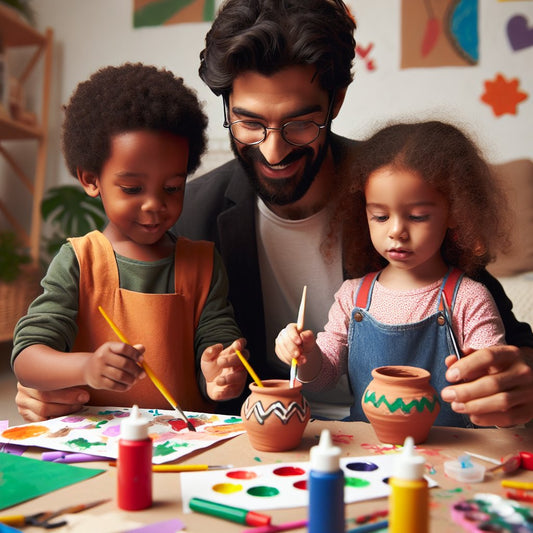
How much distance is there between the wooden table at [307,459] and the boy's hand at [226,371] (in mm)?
162

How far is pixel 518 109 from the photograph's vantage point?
2.97 metres

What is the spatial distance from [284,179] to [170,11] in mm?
2408

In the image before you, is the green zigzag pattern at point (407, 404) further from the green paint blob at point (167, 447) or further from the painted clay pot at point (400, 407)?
the green paint blob at point (167, 447)

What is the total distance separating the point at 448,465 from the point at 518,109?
2555 mm

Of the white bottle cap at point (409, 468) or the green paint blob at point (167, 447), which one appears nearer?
the white bottle cap at point (409, 468)

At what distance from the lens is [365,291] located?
1322mm

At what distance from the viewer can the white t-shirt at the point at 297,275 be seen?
1.55 meters

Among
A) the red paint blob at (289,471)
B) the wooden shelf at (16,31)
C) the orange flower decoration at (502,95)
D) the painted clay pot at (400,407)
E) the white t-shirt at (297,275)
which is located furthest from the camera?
the wooden shelf at (16,31)

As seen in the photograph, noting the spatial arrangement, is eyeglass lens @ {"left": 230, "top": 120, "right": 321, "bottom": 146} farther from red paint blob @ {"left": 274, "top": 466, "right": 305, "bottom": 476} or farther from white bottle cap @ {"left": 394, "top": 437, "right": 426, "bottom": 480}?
white bottle cap @ {"left": 394, "top": 437, "right": 426, "bottom": 480}

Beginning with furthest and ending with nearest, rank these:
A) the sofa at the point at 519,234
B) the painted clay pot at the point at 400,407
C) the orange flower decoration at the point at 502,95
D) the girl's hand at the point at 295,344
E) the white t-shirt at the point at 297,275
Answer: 1. the orange flower decoration at the point at 502,95
2. the sofa at the point at 519,234
3. the white t-shirt at the point at 297,275
4. the girl's hand at the point at 295,344
5. the painted clay pot at the point at 400,407

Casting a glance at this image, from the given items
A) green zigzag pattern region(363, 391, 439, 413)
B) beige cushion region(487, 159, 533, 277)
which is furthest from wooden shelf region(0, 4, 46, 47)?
green zigzag pattern region(363, 391, 439, 413)

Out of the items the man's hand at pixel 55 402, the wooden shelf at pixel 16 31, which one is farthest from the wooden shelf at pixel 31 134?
the man's hand at pixel 55 402

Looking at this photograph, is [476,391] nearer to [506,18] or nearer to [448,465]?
[448,465]

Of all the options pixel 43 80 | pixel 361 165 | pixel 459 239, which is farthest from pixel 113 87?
pixel 43 80
